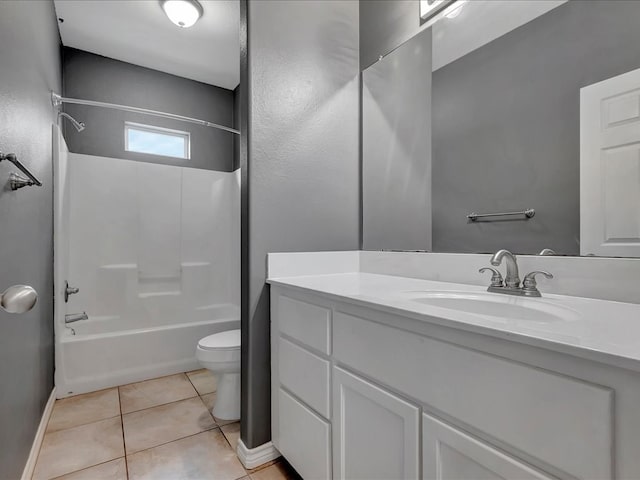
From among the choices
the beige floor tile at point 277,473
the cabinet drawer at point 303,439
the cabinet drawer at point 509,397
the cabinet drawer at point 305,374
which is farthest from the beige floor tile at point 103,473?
the cabinet drawer at point 509,397

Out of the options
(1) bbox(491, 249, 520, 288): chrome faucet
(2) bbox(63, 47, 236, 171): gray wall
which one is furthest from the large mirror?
(2) bbox(63, 47, 236, 171): gray wall

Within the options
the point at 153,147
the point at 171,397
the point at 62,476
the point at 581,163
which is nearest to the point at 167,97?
the point at 153,147

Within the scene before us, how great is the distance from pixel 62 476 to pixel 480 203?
211 centimetres

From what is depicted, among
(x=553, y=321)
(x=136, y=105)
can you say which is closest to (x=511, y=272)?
(x=553, y=321)

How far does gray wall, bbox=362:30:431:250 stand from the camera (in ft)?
5.13

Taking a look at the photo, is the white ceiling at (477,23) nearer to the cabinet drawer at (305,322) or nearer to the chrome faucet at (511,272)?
the chrome faucet at (511,272)

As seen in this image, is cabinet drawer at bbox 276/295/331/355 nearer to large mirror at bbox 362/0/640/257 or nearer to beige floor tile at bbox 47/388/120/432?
large mirror at bbox 362/0/640/257

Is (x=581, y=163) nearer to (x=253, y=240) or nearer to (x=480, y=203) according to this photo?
(x=480, y=203)

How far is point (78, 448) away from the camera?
1609 millimetres

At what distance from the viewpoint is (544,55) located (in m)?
1.14

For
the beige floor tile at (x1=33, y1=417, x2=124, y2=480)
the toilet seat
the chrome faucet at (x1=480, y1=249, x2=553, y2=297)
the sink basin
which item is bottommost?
the beige floor tile at (x1=33, y1=417, x2=124, y2=480)

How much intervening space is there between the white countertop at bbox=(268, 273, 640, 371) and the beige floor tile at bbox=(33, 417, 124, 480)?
4.16 feet

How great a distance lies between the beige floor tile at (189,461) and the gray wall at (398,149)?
4.06ft

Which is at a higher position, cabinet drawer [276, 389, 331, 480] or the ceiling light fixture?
the ceiling light fixture
